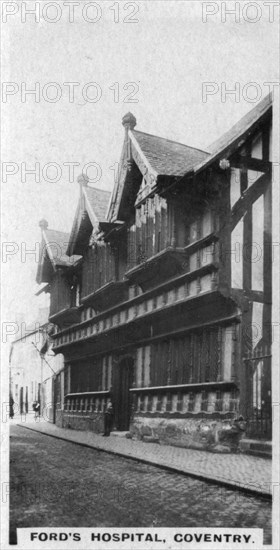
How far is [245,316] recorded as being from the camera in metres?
9.65

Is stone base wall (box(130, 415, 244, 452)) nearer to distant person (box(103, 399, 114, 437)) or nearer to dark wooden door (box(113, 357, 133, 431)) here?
distant person (box(103, 399, 114, 437))

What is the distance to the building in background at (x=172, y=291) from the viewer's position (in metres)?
9.13

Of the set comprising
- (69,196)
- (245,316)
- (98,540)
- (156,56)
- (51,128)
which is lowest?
(98,540)

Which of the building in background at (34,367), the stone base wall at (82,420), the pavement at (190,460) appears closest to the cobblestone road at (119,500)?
the pavement at (190,460)

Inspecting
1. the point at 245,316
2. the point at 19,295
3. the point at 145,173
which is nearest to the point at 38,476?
the point at 19,295

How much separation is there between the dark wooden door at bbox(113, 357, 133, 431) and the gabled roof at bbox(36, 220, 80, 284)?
3.26 metres

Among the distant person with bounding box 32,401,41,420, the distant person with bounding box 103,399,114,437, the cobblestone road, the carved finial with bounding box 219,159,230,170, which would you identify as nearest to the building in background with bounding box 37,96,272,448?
the carved finial with bounding box 219,159,230,170

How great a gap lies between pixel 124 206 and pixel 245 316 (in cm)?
347

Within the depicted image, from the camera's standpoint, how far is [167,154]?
1035cm

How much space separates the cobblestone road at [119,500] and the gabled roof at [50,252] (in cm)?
200

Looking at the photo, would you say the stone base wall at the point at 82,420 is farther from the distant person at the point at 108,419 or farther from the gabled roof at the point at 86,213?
the gabled roof at the point at 86,213

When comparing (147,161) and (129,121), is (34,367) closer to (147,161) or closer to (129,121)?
(147,161)

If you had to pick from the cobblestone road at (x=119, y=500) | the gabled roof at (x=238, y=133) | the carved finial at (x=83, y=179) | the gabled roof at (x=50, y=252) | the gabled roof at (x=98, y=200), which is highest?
the gabled roof at (x=238, y=133)

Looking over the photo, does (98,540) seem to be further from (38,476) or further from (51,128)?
(51,128)
